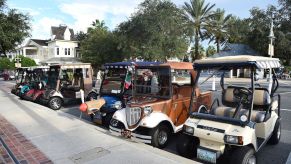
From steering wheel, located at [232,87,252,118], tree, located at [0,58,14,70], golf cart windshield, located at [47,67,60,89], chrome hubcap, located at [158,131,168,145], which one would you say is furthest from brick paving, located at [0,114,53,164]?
tree, located at [0,58,14,70]

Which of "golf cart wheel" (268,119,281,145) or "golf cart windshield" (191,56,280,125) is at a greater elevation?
"golf cart windshield" (191,56,280,125)

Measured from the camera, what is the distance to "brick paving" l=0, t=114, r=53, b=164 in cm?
546

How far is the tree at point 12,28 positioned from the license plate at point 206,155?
6.84 meters

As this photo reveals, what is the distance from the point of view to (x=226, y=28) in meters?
42.0

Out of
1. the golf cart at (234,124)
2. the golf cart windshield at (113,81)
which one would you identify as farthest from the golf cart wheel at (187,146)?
the golf cart windshield at (113,81)

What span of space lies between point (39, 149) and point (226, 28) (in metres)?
39.5

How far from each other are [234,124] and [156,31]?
22.2 m

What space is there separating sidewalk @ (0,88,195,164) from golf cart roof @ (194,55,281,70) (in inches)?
75.1

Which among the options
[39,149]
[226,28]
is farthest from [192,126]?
[226,28]

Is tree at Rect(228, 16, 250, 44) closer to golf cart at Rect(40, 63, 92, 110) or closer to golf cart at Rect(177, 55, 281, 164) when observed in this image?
golf cart at Rect(40, 63, 92, 110)

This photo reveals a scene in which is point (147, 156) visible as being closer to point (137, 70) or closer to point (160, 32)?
point (137, 70)

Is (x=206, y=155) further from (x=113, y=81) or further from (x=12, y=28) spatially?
(x=12, y=28)

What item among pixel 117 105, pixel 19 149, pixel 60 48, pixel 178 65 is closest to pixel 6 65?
pixel 60 48

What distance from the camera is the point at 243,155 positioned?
16.2 ft
